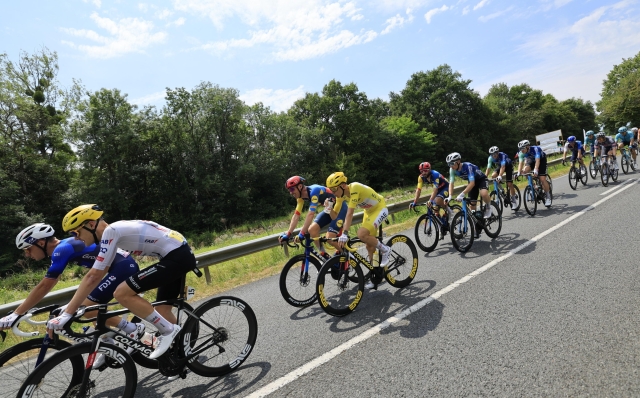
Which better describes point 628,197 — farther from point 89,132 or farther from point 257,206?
point 89,132

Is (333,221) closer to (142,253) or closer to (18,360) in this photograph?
(142,253)

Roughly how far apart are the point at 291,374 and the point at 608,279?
4.32m

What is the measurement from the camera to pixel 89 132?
2848cm

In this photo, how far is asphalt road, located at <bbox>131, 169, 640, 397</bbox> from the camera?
116 inches

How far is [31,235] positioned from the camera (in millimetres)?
3670

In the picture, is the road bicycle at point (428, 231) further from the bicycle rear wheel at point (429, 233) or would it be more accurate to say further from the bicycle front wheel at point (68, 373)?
the bicycle front wheel at point (68, 373)

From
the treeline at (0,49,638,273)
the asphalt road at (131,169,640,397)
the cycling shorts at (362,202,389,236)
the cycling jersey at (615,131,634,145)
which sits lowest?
the asphalt road at (131,169,640,397)

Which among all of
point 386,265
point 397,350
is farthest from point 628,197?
point 397,350

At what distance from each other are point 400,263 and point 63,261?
448 centimetres

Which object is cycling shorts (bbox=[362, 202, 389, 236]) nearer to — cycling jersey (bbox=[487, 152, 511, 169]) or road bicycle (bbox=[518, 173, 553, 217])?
cycling jersey (bbox=[487, 152, 511, 169])

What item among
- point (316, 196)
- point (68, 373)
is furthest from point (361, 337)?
point (68, 373)

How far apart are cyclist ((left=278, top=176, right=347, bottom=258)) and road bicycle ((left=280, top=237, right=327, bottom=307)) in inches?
7.9

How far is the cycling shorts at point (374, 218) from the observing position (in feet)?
18.1

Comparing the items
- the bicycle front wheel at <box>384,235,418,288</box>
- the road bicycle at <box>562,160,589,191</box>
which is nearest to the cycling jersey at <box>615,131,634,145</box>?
the road bicycle at <box>562,160,589,191</box>
